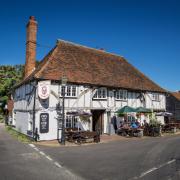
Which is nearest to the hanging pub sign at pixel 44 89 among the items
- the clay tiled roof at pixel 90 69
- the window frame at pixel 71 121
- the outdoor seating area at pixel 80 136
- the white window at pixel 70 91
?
the clay tiled roof at pixel 90 69

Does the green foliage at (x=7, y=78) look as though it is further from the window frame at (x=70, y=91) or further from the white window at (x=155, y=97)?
the white window at (x=155, y=97)

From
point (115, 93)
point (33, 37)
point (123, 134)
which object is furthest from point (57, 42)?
point (123, 134)

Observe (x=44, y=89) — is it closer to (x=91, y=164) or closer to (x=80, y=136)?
(x=80, y=136)

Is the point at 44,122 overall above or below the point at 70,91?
below

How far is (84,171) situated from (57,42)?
627 inches

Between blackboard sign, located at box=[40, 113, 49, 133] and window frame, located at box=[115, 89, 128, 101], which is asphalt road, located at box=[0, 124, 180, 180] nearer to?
blackboard sign, located at box=[40, 113, 49, 133]

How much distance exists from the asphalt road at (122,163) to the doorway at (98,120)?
7970mm

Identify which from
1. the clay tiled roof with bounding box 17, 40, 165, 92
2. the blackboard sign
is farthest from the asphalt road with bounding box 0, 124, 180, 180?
the clay tiled roof with bounding box 17, 40, 165, 92

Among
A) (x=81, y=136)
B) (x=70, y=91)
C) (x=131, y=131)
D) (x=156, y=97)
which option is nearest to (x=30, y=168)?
(x=81, y=136)

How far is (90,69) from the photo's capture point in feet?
69.2

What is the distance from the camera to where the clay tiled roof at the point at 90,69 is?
18484mm

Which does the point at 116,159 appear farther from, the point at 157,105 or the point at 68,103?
the point at 157,105

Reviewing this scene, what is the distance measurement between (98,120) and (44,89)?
6.76 meters

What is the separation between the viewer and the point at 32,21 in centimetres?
2098
